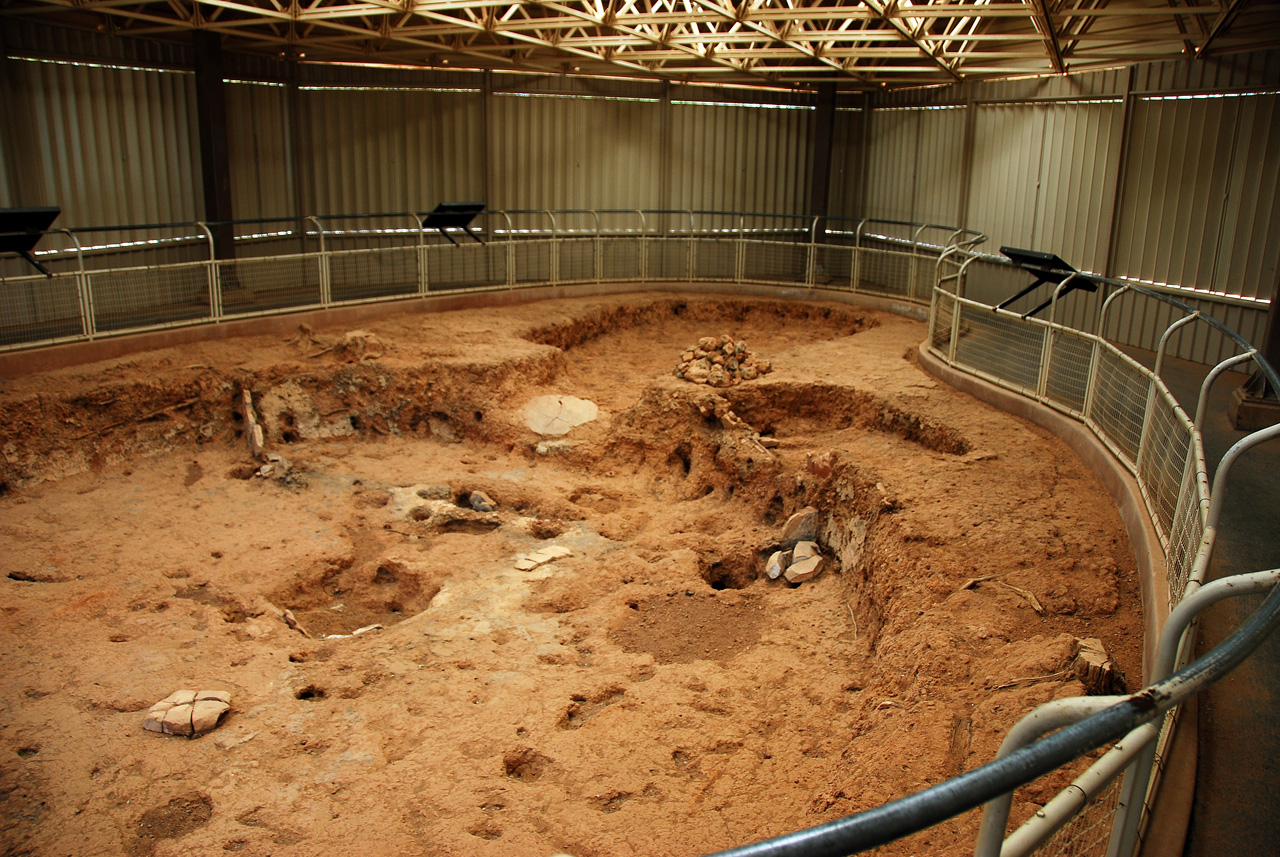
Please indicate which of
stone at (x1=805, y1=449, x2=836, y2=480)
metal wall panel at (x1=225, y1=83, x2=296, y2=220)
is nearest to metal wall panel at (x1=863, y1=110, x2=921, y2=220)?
stone at (x1=805, y1=449, x2=836, y2=480)

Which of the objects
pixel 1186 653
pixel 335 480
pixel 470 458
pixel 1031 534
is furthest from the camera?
pixel 470 458

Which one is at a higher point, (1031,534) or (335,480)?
(1031,534)

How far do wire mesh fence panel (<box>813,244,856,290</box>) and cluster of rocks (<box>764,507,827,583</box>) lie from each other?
9.37m

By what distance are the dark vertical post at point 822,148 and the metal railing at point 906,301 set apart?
0.82m

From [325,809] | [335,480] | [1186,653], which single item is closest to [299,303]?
[335,480]

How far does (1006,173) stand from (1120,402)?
9517 mm

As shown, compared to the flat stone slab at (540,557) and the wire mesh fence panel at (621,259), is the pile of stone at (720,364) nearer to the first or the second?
the flat stone slab at (540,557)

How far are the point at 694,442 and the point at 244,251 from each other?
9738 mm

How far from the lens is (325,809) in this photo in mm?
5820

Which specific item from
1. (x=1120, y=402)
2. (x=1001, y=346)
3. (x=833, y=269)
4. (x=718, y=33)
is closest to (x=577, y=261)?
(x=718, y=33)

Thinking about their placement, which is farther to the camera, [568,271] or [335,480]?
[568,271]

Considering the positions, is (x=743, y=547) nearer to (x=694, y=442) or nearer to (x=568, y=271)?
(x=694, y=442)

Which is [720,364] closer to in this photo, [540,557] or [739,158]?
[540,557]

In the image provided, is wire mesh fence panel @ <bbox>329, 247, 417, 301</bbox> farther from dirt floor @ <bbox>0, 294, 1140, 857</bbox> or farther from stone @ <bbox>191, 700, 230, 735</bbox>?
stone @ <bbox>191, 700, 230, 735</bbox>
